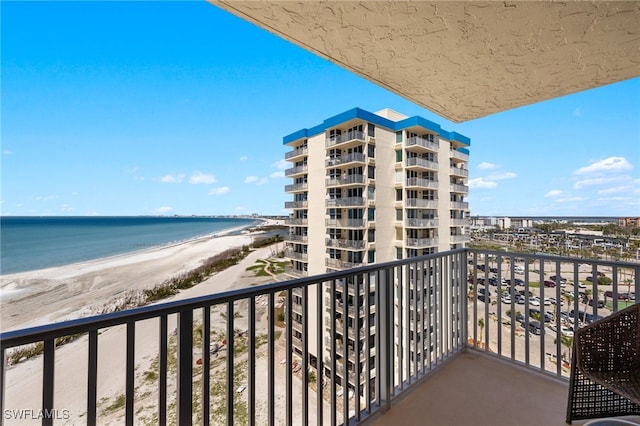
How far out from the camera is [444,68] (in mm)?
1741

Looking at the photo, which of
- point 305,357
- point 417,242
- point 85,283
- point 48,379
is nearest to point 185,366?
point 48,379

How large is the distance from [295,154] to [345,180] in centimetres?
426

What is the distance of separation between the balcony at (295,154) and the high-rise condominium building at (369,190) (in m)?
0.09

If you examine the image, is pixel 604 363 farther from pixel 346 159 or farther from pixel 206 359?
pixel 346 159

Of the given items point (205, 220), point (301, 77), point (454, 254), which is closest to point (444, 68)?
point (454, 254)

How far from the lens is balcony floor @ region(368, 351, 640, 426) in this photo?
1629 mm

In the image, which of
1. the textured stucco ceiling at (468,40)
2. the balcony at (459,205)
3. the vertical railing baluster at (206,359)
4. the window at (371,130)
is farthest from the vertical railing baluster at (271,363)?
the balcony at (459,205)

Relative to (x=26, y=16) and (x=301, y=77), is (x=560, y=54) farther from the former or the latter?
(x=26, y=16)

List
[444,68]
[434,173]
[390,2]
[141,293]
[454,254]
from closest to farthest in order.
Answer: [390,2]
[444,68]
[454,254]
[141,293]
[434,173]

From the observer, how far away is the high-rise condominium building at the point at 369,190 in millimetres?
13883

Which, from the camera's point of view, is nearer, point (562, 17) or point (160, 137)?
point (562, 17)

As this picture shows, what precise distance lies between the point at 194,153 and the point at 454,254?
24014mm

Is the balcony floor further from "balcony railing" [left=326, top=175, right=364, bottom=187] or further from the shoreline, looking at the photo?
"balcony railing" [left=326, top=175, right=364, bottom=187]

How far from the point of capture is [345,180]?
46.6ft
